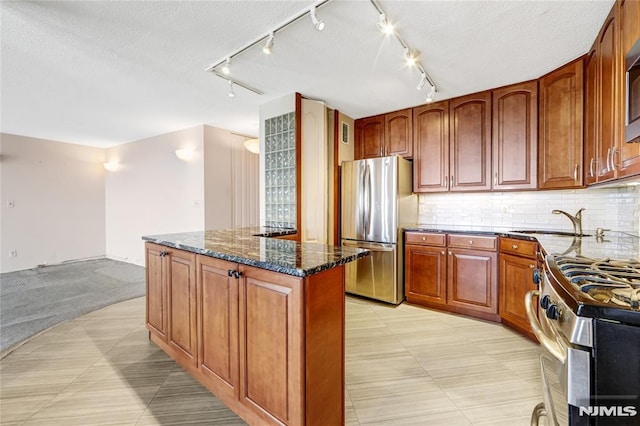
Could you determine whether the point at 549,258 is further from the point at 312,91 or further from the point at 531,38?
the point at 312,91

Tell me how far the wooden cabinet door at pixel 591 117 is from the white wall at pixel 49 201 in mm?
7822

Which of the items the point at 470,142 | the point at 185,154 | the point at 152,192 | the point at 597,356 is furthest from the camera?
the point at 152,192

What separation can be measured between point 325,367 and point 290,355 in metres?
0.20

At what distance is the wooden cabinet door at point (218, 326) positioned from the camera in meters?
1.50

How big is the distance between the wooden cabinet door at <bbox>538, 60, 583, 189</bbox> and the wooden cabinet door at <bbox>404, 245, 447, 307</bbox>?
122 centimetres

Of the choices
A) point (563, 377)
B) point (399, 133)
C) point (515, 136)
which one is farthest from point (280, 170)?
point (563, 377)

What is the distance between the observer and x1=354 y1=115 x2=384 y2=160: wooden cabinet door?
3779 mm

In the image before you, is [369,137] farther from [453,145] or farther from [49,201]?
[49,201]

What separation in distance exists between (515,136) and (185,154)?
446 centimetres

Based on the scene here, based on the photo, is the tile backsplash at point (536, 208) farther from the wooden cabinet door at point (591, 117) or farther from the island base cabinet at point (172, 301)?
the island base cabinet at point (172, 301)

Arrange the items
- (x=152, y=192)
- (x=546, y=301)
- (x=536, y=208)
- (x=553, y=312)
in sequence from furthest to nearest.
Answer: (x=152, y=192) → (x=536, y=208) → (x=546, y=301) → (x=553, y=312)

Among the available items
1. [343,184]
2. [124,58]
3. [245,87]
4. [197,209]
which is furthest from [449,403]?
[197,209]

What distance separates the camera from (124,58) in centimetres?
238

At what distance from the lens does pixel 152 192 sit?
5.17m
